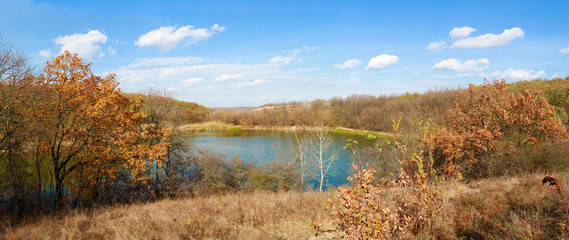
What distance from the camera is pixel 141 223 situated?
514 centimetres

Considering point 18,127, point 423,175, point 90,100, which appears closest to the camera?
point 423,175

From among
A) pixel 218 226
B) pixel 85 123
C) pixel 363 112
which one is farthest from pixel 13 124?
pixel 363 112

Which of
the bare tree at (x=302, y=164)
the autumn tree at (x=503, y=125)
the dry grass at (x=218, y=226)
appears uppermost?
the autumn tree at (x=503, y=125)

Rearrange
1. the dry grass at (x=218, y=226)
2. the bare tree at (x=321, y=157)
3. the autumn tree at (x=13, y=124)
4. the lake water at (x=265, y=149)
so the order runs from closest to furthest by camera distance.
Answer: the dry grass at (x=218, y=226)
the autumn tree at (x=13, y=124)
the bare tree at (x=321, y=157)
the lake water at (x=265, y=149)

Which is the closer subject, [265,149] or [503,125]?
[503,125]

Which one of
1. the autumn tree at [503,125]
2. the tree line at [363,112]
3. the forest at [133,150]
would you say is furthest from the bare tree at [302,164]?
the tree line at [363,112]

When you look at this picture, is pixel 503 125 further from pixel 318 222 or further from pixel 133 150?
pixel 133 150

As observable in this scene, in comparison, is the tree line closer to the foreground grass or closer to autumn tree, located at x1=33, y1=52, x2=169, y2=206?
autumn tree, located at x1=33, y1=52, x2=169, y2=206

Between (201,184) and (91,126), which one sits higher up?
(91,126)

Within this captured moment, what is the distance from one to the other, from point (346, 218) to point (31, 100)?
13.9 meters

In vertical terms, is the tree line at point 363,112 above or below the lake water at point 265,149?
above

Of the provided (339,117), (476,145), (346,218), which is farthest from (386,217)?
(339,117)

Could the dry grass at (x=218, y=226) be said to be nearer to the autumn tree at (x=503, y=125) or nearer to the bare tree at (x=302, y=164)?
the autumn tree at (x=503, y=125)

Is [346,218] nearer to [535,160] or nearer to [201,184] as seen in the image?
[535,160]
